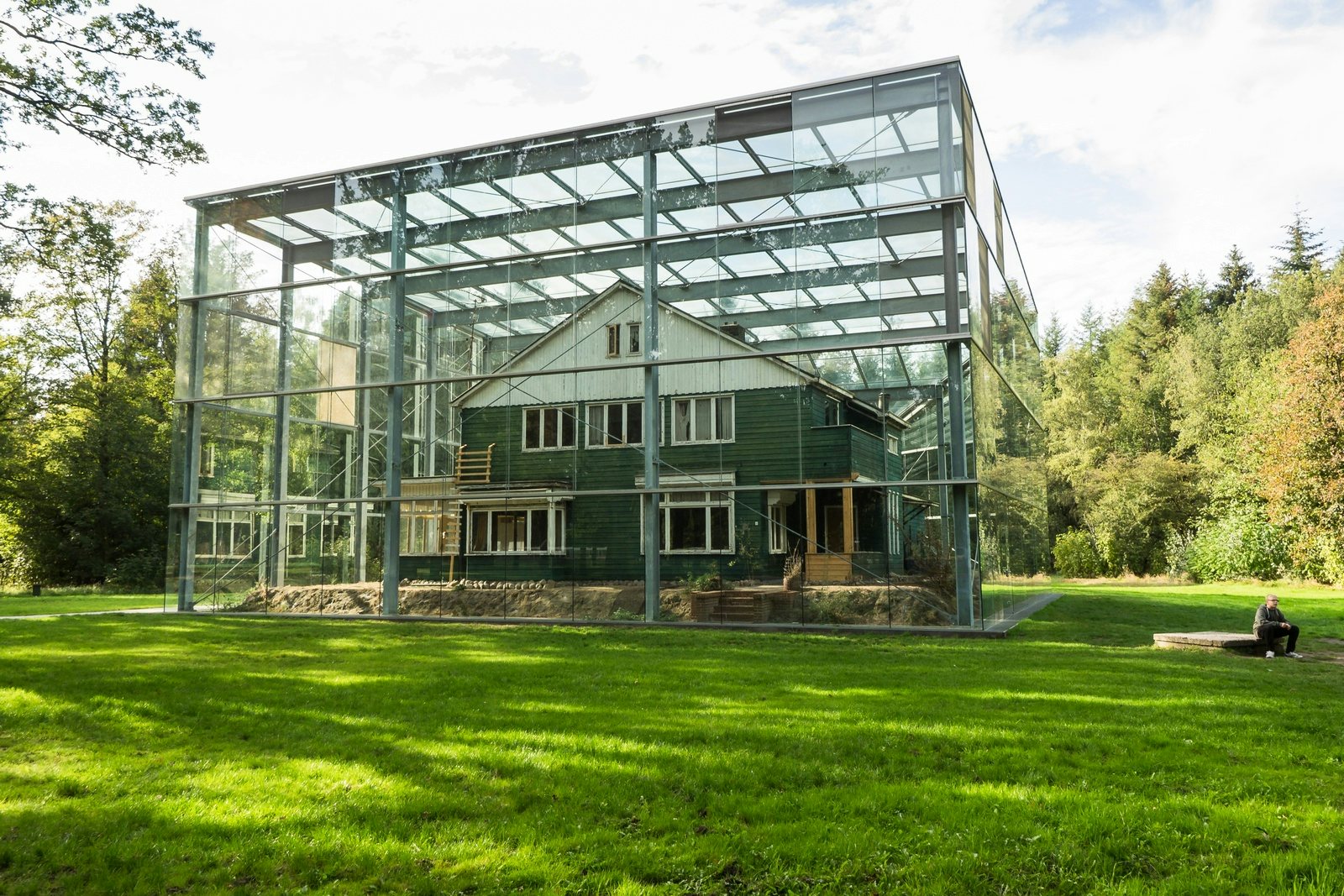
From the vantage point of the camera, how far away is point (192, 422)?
22641 mm

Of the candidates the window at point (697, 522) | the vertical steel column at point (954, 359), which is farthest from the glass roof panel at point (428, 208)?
the vertical steel column at point (954, 359)

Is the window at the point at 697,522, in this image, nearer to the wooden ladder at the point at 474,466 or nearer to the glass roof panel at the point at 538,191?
the wooden ladder at the point at 474,466

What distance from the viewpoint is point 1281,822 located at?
5.00 m

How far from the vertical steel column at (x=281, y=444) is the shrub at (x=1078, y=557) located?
29608mm

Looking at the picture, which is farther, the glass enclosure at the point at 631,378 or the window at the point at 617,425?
the window at the point at 617,425

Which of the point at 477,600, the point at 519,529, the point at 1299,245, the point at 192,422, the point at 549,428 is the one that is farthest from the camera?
the point at 1299,245

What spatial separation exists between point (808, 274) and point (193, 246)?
52.7 ft

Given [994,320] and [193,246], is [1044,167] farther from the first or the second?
[193,246]

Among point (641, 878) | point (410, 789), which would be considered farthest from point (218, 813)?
point (641, 878)

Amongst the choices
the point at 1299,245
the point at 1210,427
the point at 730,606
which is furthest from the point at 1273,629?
the point at 1299,245

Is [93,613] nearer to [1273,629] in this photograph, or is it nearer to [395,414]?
[395,414]

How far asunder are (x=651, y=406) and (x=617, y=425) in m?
0.87

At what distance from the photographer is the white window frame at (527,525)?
18.8 m

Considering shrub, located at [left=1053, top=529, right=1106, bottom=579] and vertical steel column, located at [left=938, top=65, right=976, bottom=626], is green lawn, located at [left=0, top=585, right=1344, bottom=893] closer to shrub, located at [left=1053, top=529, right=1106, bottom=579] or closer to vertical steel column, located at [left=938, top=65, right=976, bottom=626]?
vertical steel column, located at [left=938, top=65, right=976, bottom=626]
